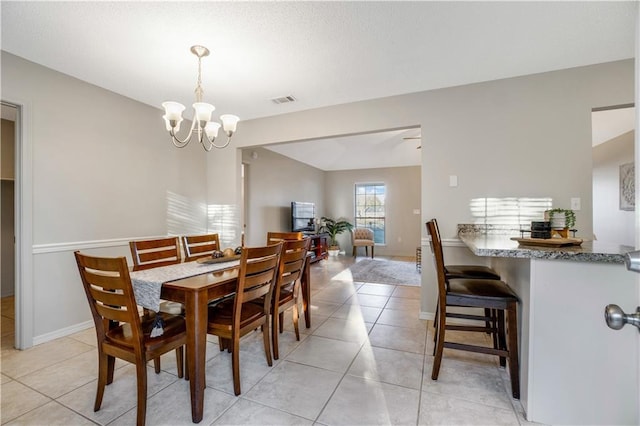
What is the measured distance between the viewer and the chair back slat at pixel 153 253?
2135 millimetres

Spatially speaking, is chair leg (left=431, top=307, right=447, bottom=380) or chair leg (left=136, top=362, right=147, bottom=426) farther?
chair leg (left=431, top=307, right=447, bottom=380)

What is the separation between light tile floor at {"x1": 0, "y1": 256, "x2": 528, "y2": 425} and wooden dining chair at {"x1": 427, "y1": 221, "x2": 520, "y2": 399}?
0.71 ft

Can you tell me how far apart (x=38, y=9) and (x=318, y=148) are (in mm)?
4982

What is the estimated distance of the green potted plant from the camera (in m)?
7.54

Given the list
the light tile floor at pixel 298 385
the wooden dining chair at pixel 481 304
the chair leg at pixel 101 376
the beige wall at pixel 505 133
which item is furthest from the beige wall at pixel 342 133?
the chair leg at pixel 101 376

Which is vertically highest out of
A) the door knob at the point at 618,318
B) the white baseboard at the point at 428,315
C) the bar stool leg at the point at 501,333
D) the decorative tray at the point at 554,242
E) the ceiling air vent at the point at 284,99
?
the ceiling air vent at the point at 284,99

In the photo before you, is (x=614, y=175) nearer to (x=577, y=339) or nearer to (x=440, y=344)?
(x=577, y=339)

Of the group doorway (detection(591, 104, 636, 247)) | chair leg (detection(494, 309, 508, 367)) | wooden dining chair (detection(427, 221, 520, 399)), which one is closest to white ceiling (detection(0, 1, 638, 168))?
wooden dining chair (detection(427, 221, 520, 399))

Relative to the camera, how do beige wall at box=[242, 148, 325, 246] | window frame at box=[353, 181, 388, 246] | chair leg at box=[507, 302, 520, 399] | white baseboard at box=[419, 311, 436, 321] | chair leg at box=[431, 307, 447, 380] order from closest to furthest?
chair leg at box=[507, 302, 520, 399] < chair leg at box=[431, 307, 447, 380] < white baseboard at box=[419, 311, 436, 321] < beige wall at box=[242, 148, 325, 246] < window frame at box=[353, 181, 388, 246]

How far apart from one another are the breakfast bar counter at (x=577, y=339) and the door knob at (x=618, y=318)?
2.60 feet

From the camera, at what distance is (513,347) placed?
165cm

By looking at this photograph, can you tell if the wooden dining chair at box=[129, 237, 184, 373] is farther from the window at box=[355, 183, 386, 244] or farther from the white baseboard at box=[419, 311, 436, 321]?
the window at box=[355, 183, 386, 244]

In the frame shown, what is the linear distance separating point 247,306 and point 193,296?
66 cm

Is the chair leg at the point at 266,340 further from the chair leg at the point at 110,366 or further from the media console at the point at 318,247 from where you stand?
the media console at the point at 318,247
